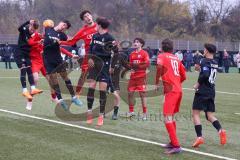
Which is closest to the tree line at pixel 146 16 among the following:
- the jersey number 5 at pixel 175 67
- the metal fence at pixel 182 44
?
the metal fence at pixel 182 44

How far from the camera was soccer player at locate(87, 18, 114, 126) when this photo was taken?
1105cm

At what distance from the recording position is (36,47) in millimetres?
12883

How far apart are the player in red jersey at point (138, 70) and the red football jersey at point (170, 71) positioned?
374cm

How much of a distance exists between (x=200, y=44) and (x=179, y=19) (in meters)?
19.0

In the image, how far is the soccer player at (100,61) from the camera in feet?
36.3

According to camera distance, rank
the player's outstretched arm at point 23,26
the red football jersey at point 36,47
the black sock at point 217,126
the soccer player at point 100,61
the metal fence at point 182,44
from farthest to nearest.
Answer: the metal fence at point 182,44 < the red football jersey at point 36,47 < the player's outstretched arm at point 23,26 < the soccer player at point 100,61 < the black sock at point 217,126

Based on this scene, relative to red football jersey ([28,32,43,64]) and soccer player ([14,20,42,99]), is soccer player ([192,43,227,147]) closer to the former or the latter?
soccer player ([14,20,42,99])

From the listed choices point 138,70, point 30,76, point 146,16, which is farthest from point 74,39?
point 146,16

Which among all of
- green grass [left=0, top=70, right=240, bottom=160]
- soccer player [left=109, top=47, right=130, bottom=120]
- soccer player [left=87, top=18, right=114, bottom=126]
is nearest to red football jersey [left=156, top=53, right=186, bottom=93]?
green grass [left=0, top=70, right=240, bottom=160]

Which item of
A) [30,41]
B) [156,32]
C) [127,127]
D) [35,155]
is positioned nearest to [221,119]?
[127,127]

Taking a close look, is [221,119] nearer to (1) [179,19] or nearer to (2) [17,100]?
(2) [17,100]

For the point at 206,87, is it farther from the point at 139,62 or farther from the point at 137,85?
the point at 137,85

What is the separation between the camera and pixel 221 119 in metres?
12.6

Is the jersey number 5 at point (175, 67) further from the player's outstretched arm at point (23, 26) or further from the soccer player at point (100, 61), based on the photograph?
the player's outstretched arm at point (23, 26)
